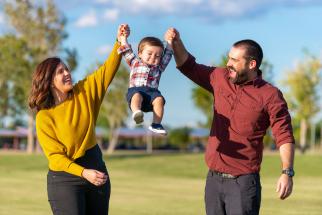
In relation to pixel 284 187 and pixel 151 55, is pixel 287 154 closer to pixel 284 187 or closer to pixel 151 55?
pixel 284 187

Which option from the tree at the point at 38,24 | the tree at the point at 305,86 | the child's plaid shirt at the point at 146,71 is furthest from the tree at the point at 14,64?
the child's plaid shirt at the point at 146,71

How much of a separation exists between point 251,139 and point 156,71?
1.56 metres

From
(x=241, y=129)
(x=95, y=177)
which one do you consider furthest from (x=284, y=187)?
(x=95, y=177)

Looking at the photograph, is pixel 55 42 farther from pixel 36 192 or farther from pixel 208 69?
pixel 208 69

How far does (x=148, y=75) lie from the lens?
7055mm

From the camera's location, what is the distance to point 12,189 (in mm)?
20688

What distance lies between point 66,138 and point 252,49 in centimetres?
178

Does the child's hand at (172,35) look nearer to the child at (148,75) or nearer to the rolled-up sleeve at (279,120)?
the child at (148,75)

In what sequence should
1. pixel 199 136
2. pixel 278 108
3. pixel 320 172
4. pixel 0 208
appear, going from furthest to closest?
pixel 199 136 → pixel 320 172 → pixel 0 208 → pixel 278 108

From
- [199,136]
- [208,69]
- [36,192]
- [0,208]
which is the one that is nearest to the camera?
[208,69]

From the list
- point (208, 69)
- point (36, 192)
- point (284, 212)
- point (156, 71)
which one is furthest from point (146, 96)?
point (36, 192)

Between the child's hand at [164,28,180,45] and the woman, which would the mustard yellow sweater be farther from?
the child's hand at [164,28,180,45]

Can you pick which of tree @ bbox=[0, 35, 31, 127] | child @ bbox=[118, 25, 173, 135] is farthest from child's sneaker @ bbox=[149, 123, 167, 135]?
tree @ bbox=[0, 35, 31, 127]

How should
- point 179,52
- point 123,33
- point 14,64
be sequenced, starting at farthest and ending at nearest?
1. point 14,64
2. point 179,52
3. point 123,33
